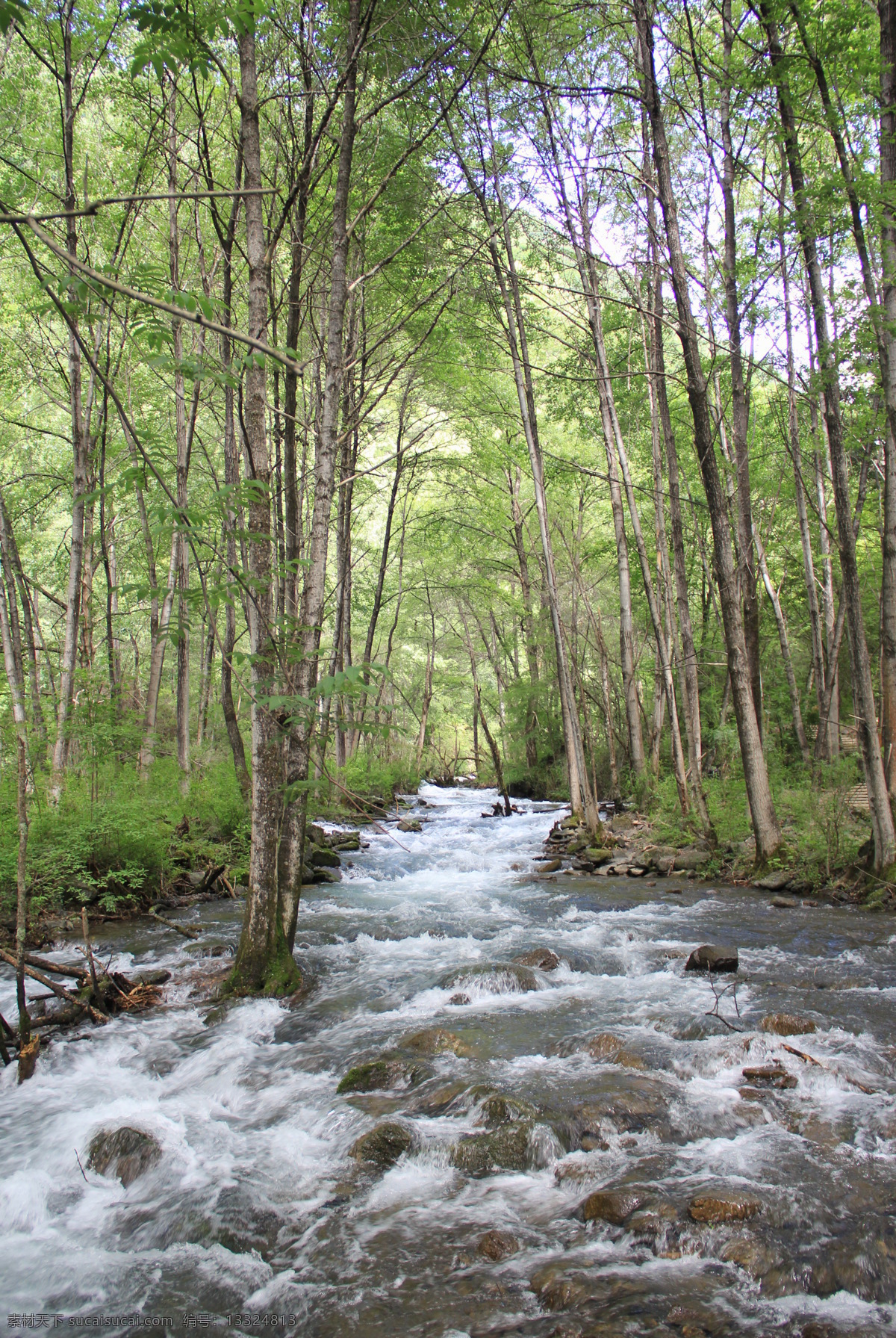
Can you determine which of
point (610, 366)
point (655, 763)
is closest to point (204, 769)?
point (655, 763)

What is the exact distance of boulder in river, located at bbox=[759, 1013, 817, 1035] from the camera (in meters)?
4.86

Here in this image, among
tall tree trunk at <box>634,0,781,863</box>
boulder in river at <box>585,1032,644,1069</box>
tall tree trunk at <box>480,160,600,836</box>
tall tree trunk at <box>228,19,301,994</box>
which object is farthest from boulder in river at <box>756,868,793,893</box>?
tall tree trunk at <box>228,19,301,994</box>

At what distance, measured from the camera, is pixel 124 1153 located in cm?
373

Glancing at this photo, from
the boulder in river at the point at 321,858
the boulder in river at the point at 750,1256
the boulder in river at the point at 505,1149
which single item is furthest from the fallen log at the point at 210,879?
the boulder in river at the point at 750,1256

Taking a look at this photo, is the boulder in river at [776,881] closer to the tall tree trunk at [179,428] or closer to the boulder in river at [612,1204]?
the boulder in river at [612,1204]

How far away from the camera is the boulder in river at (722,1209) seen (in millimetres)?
3084

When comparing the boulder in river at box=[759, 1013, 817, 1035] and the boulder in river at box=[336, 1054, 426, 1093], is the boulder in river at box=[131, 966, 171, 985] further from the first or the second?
the boulder in river at box=[759, 1013, 817, 1035]

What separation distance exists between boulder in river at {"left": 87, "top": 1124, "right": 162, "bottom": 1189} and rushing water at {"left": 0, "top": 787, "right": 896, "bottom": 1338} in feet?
0.22

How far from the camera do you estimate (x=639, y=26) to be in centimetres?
915

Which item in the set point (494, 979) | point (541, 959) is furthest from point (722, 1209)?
point (541, 959)

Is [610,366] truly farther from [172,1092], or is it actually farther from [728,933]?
[172,1092]

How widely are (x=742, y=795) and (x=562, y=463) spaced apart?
864cm

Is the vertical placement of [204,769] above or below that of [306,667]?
below

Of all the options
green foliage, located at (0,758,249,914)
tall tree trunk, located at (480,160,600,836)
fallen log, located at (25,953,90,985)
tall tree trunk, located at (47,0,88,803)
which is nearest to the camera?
fallen log, located at (25,953,90,985)
